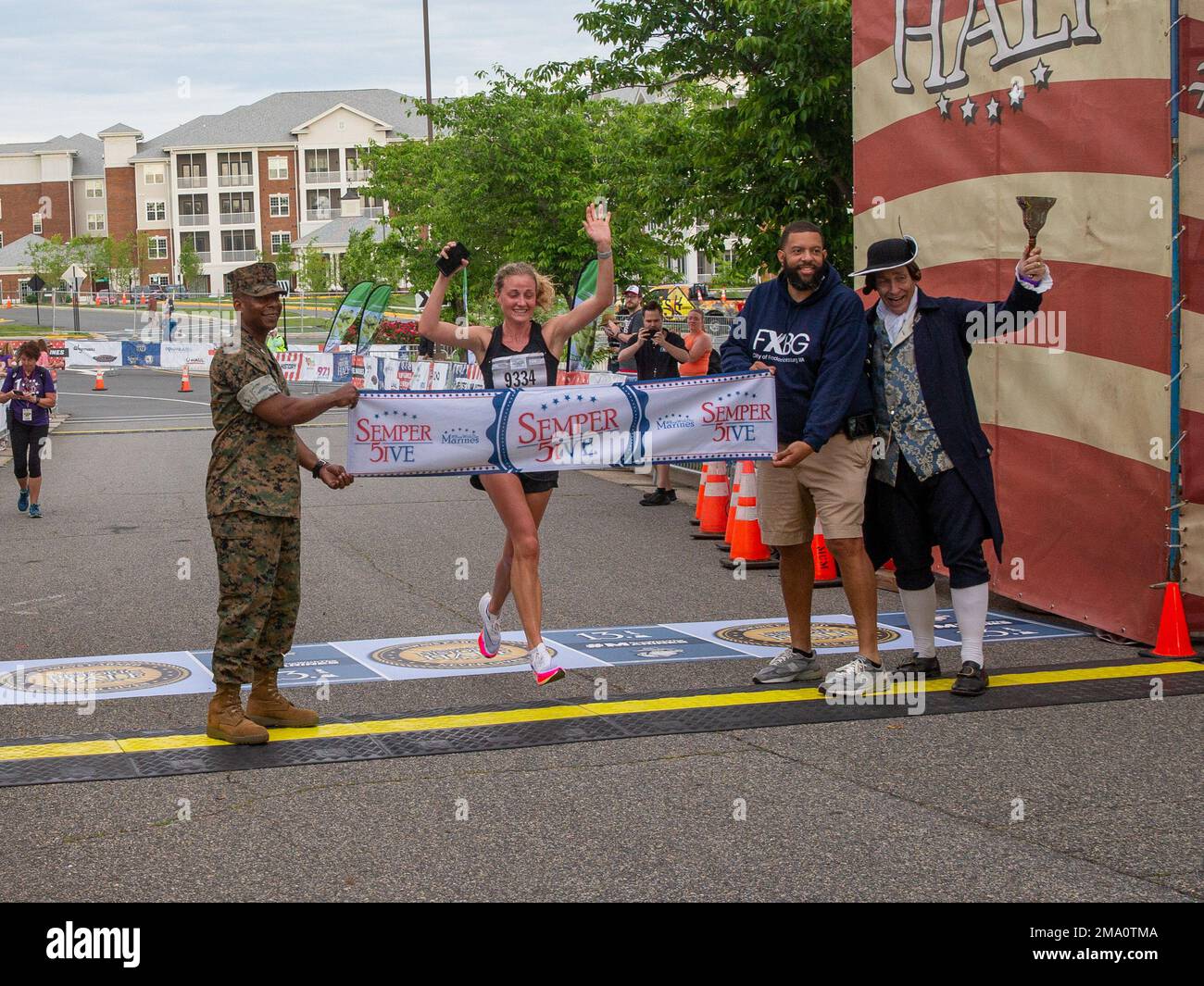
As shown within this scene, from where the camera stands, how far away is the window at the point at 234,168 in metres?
112

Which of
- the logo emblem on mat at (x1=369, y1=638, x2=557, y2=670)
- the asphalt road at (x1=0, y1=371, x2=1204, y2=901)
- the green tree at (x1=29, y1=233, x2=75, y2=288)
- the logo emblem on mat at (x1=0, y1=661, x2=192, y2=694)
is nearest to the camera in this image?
the asphalt road at (x1=0, y1=371, x2=1204, y2=901)

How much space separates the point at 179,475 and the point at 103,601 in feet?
31.7

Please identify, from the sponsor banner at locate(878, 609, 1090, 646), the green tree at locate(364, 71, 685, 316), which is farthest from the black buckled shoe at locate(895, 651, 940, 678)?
the green tree at locate(364, 71, 685, 316)

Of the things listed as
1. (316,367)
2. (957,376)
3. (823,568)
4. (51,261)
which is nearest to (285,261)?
(51,261)

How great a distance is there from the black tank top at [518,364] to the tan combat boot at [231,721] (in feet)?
7.09

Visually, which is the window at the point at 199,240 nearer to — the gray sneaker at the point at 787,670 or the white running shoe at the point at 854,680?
the gray sneaker at the point at 787,670

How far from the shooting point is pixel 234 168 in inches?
4424

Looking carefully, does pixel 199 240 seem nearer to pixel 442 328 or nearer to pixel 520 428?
pixel 520 428

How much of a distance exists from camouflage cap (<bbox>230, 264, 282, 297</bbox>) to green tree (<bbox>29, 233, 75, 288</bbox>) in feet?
330

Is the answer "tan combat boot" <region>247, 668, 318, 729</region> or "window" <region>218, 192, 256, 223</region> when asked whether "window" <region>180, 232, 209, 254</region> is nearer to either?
"window" <region>218, 192, 256, 223</region>

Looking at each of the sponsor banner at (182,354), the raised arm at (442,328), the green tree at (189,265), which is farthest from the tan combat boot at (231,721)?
the green tree at (189,265)

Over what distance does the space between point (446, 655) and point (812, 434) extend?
2.53 m

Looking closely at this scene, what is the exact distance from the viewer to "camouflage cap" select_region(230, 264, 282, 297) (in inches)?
251
